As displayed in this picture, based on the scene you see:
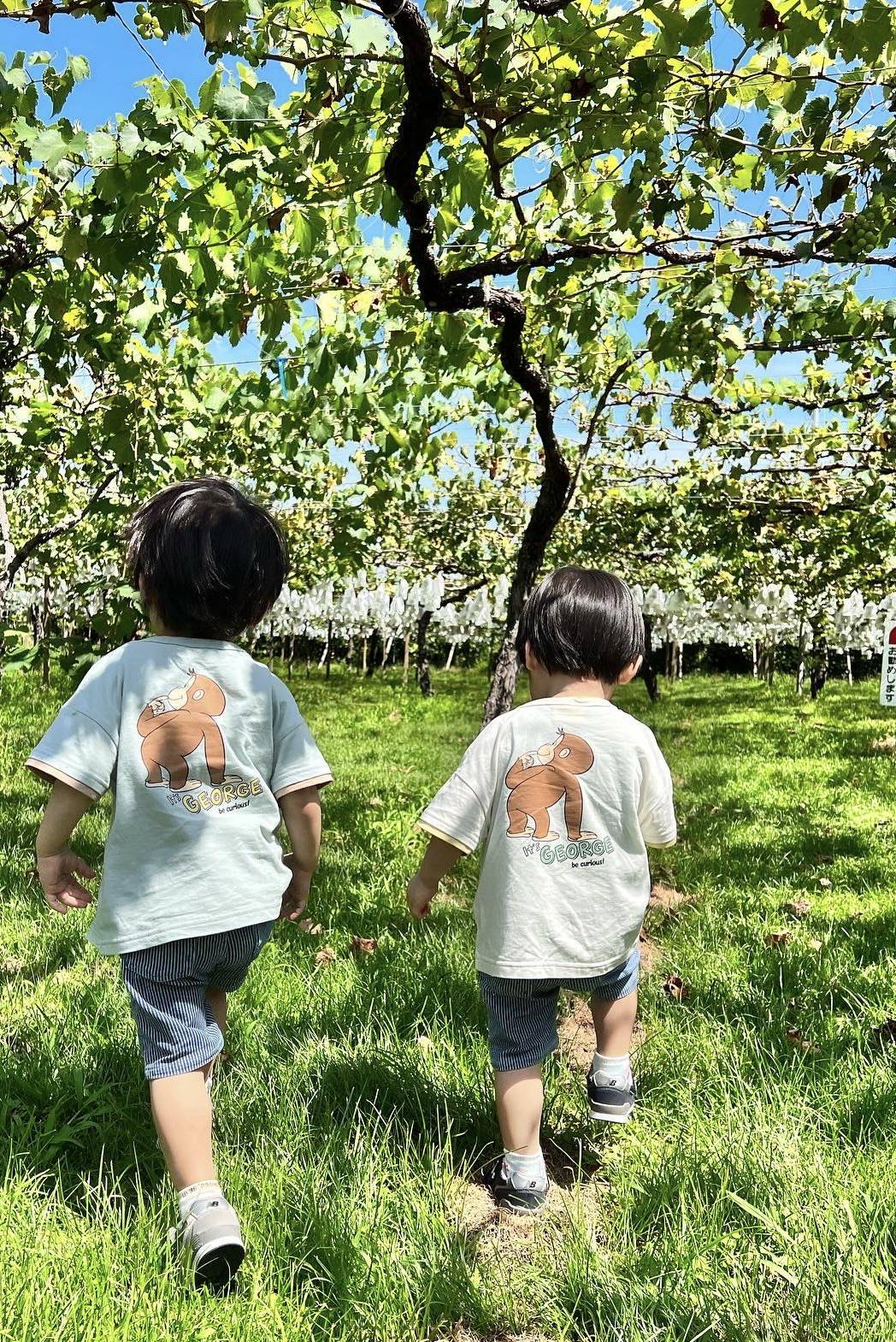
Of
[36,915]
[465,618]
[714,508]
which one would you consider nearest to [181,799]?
[36,915]

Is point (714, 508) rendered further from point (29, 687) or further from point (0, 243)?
point (29, 687)

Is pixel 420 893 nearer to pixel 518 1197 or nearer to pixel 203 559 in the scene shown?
pixel 518 1197

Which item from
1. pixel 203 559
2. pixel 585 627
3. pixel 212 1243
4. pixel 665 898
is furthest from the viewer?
pixel 665 898

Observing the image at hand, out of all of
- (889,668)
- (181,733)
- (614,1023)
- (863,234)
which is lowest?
(614,1023)

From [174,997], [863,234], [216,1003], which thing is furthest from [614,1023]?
[863,234]

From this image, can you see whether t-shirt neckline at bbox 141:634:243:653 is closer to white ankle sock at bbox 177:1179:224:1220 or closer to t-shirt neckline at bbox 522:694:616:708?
t-shirt neckline at bbox 522:694:616:708

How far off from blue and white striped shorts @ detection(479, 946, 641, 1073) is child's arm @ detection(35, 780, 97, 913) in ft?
3.02

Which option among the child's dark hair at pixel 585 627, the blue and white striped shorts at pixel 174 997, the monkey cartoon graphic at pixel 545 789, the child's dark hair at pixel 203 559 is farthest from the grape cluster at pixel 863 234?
the blue and white striped shorts at pixel 174 997

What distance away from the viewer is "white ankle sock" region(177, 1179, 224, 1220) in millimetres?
1682

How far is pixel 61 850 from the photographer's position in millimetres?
1809

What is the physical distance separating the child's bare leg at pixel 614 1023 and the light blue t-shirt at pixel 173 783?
34.0 inches

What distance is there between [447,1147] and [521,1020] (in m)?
0.35

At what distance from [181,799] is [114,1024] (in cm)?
127

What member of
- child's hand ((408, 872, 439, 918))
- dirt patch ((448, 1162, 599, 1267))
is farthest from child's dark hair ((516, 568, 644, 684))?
dirt patch ((448, 1162, 599, 1267))
